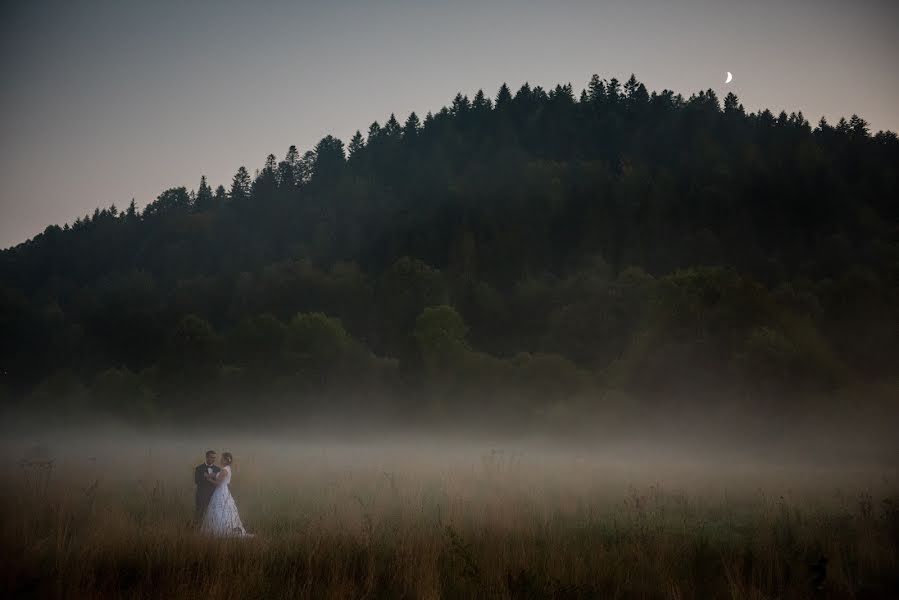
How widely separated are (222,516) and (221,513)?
0.11 m

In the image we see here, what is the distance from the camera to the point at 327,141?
511ft

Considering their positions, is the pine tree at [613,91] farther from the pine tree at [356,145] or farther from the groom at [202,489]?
the groom at [202,489]

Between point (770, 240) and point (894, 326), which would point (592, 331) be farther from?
point (770, 240)

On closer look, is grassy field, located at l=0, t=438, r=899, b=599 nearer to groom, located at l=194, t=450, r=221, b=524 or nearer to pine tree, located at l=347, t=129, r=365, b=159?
groom, located at l=194, t=450, r=221, b=524

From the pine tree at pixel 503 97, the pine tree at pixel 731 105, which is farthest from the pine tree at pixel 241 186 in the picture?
the pine tree at pixel 731 105

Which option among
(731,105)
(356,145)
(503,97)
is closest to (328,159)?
(356,145)

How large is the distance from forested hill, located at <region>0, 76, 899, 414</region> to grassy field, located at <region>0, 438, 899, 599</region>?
31861mm

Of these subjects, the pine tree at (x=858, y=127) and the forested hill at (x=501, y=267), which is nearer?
the forested hill at (x=501, y=267)

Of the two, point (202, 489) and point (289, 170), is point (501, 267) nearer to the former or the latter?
point (289, 170)

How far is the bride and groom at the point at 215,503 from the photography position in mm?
11266

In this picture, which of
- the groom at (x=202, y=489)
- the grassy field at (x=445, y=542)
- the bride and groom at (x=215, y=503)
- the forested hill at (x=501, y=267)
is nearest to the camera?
the grassy field at (x=445, y=542)

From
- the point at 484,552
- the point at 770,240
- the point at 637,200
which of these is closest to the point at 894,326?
the point at 770,240

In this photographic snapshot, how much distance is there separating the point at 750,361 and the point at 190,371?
56.1m

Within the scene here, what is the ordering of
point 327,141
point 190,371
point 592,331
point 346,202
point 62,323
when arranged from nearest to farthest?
point 190,371
point 592,331
point 62,323
point 346,202
point 327,141
